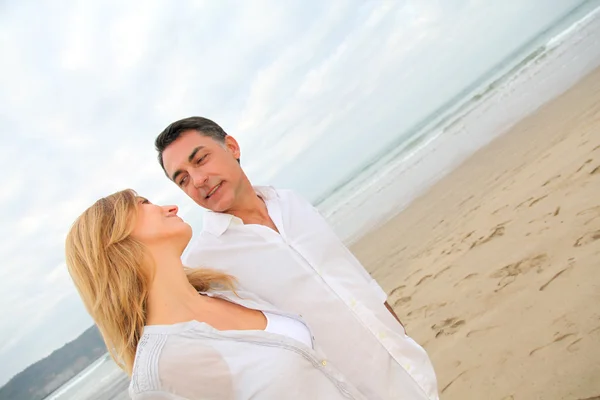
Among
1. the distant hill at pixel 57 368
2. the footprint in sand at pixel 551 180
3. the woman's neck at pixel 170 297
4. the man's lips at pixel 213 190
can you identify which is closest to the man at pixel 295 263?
the man's lips at pixel 213 190

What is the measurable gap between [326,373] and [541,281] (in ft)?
10.4

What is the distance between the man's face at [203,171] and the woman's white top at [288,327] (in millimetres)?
758

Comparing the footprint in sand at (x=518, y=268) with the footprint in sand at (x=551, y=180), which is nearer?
the footprint in sand at (x=518, y=268)

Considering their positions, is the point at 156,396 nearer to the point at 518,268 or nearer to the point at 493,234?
the point at 518,268

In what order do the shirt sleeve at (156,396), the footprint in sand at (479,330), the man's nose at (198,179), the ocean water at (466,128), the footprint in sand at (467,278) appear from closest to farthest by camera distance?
the shirt sleeve at (156,396), the man's nose at (198,179), the footprint in sand at (479,330), the footprint in sand at (467,278), the ocean water at (466,128)

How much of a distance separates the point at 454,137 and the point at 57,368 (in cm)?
2614

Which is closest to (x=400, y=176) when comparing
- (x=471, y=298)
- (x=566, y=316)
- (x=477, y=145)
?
(x=477, y=145)

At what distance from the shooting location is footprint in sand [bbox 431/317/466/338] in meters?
4.58

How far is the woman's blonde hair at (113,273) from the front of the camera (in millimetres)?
1786

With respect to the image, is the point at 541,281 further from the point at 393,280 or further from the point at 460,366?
the point at 393,280

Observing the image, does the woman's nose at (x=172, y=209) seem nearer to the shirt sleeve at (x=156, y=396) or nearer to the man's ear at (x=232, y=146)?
the man's ear at (x=232, y=146)

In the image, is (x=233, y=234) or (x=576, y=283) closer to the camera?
(x=233, y=234)

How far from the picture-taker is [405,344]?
7.56ft

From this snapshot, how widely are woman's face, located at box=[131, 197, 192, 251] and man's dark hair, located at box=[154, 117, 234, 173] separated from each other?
0.55m
